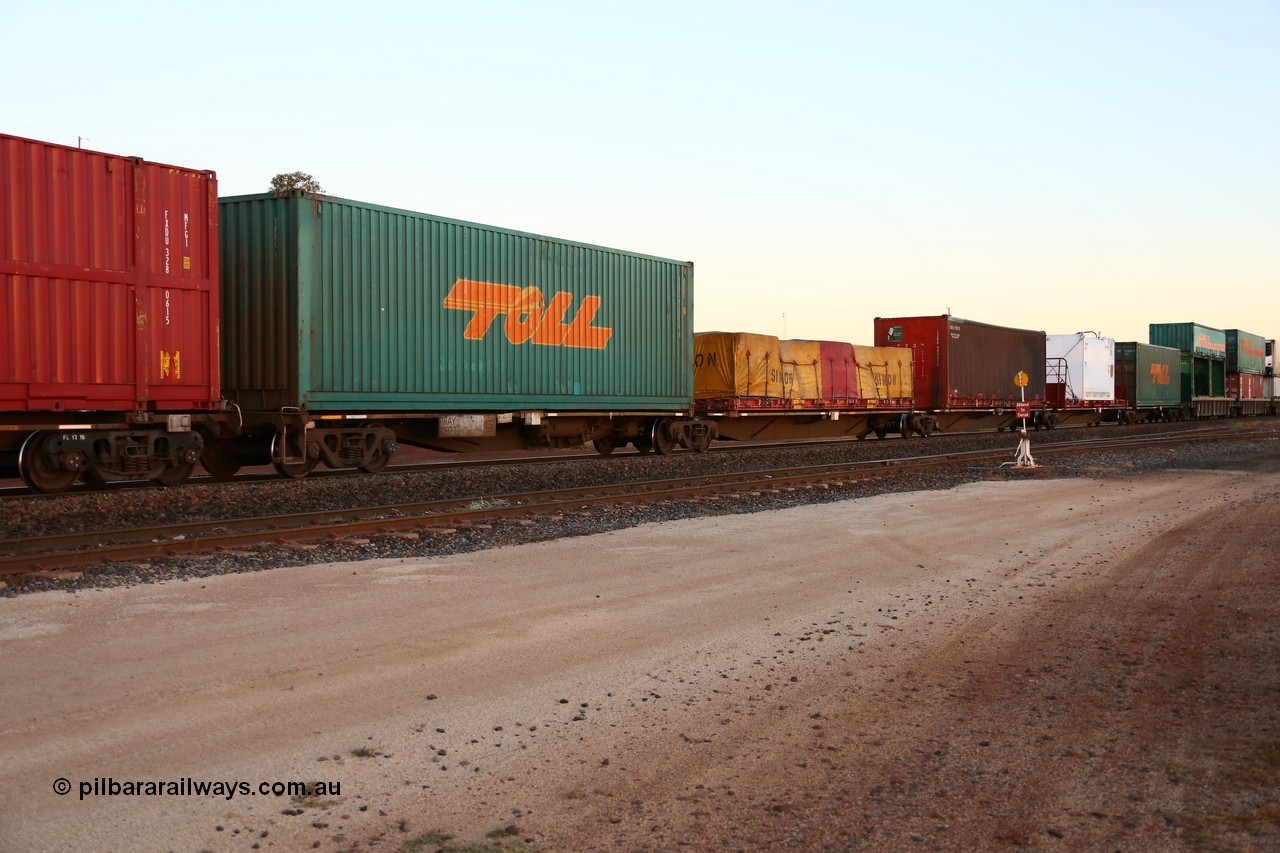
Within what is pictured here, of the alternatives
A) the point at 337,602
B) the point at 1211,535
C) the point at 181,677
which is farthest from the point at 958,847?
the point at 1211,535

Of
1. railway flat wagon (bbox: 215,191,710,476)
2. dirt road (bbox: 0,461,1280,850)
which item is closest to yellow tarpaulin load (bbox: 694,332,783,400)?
railway flat wagon (bbox: 215,191,710,476)

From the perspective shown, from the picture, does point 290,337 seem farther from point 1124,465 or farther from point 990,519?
point 1124,465

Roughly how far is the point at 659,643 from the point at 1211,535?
743cm

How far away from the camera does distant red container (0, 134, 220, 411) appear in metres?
11.3

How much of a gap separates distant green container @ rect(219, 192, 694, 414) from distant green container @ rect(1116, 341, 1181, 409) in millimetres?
32853

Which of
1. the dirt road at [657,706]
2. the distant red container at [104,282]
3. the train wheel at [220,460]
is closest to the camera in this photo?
the dirt road at [657,706]

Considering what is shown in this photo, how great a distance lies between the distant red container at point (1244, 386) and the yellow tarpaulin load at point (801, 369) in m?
Result: 39.8

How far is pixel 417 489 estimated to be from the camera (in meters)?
14.8

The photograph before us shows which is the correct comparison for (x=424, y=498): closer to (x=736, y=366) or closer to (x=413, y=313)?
(x=413, y=313)

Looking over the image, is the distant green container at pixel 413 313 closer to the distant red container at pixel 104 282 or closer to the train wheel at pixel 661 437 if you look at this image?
the distant red container at pixel 104 282

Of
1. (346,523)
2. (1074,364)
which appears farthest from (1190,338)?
(346,523)

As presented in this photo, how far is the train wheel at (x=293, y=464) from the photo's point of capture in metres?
14.4

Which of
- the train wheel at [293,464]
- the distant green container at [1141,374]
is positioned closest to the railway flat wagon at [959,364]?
the distant green container at [1141,374]

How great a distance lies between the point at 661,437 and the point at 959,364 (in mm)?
15040
